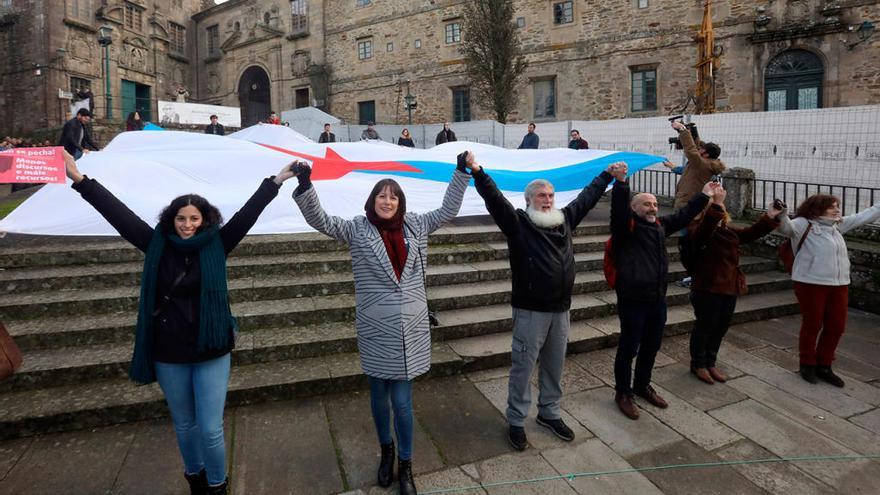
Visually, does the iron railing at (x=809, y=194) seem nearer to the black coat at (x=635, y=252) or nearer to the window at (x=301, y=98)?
the black coat at (x=635, y=252)

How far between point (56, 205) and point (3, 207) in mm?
4346

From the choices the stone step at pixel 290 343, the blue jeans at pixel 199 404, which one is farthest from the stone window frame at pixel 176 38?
the blue jeans at pixel 199 404

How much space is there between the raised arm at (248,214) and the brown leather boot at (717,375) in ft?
13.6

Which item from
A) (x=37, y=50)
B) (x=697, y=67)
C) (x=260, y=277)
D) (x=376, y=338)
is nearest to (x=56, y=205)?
(x=260, y=277)

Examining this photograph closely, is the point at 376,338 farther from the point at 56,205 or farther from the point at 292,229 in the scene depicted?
the point at 56,205

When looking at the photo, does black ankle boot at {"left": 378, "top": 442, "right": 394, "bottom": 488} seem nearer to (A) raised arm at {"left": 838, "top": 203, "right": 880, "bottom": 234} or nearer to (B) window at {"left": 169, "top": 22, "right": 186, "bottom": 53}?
(A) raised arm at {"left": 838, "top": 203, "right": 880, "bottom": 234}

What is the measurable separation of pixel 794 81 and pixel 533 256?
20.2m

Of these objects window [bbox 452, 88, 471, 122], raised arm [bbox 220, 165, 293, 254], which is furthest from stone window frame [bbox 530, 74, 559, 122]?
raised arm [bbox 220, 165, 293, 254]

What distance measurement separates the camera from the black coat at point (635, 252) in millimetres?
3912

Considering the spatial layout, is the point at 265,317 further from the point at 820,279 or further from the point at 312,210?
the point at 820,279

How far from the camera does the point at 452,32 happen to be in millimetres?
26031

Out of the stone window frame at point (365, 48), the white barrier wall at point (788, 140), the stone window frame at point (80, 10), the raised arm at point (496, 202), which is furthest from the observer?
the stone window frame at point (365, 48)

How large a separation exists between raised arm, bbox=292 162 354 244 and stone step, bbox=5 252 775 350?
7.26ft

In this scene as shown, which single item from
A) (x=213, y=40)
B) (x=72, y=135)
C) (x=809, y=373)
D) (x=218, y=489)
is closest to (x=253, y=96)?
(x=213, y=40)
